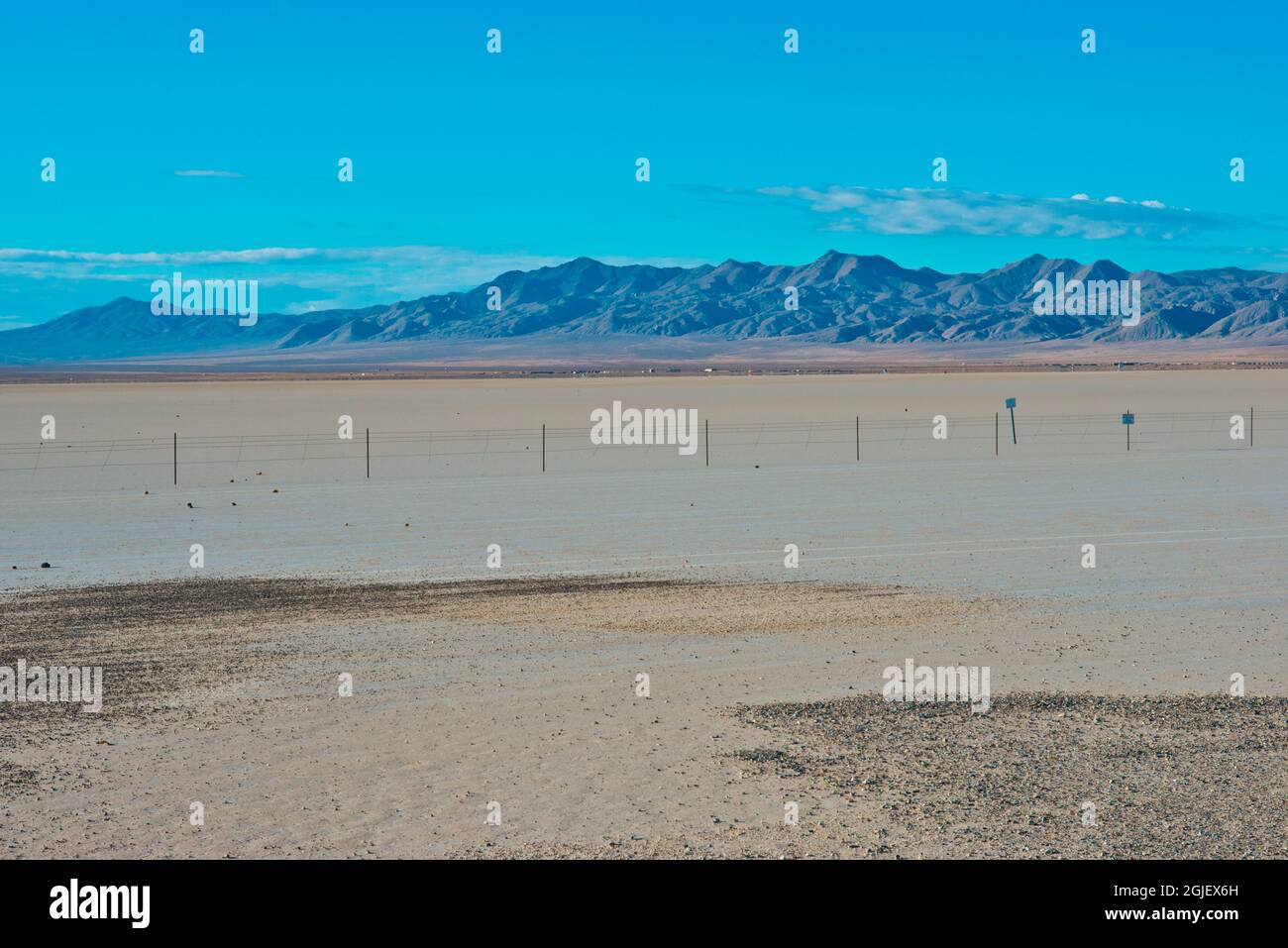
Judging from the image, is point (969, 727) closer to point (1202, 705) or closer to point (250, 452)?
point (1202, 705)

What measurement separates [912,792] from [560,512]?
19160 millimetres

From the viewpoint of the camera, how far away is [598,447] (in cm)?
4781

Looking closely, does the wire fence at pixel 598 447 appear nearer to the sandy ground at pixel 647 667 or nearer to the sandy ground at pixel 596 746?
the sandy ground at pixel 647 667

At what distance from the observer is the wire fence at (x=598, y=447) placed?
40906mm

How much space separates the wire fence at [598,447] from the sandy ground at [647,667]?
23.5 feet

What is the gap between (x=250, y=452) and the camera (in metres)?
46.4

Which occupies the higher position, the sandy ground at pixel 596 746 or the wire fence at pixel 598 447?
the wire fence at pixel 598 447

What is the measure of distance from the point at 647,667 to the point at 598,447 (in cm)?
3347
